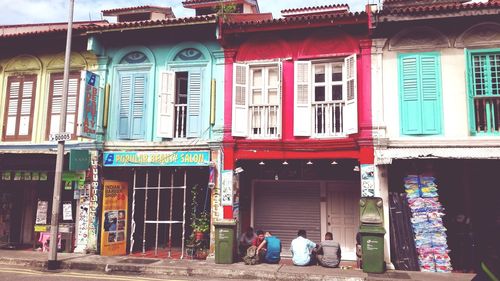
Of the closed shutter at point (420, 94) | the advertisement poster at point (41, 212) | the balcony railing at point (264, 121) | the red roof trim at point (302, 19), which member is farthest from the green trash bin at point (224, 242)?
the advertisement poster at point (41, 212)

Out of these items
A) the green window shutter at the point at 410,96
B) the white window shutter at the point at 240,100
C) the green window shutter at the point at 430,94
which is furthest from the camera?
the white window shutter at the point at 240,100

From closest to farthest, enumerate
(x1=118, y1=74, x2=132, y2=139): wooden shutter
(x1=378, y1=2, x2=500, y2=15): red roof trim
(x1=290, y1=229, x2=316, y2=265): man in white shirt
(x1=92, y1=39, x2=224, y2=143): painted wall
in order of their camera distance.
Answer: (x1=378, y1=2, x2=500, y2=15): red roof trim → (x1=290, y1=229, x2=316, y2=265): man in white shirt → (x1=92, y1=39, x2=224, y2=143): painted wall → (x1=118, y1=74, x2=132, y2=139): wooden shutter

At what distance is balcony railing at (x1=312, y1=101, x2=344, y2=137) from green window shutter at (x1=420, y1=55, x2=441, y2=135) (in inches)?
82.1

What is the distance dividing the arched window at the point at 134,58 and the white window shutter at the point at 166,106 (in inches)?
43.3

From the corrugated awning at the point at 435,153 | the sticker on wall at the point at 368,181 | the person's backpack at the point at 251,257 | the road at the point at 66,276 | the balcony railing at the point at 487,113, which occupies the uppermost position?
the balcony railing at the point at 487,113

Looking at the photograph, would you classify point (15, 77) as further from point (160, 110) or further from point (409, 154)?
point (409, 154)

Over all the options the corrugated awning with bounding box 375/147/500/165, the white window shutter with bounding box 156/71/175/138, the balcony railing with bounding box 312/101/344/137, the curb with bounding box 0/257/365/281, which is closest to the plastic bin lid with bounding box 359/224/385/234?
the curb with bounding box 0/257/365/281

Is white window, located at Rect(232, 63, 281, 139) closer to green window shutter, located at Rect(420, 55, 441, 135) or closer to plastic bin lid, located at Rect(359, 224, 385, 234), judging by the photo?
plastic bin lid, located at Rect(359, 224, 385, 234)

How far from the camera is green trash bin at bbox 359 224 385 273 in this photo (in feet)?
33.2

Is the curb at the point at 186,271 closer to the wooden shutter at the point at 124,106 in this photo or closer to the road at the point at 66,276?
the road at the point at 66,276

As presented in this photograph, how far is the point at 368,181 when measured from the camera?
11.2 m

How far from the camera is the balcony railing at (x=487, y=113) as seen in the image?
10789 millimetres

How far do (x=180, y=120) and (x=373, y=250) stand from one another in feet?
21.5

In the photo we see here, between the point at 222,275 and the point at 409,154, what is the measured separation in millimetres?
5391
